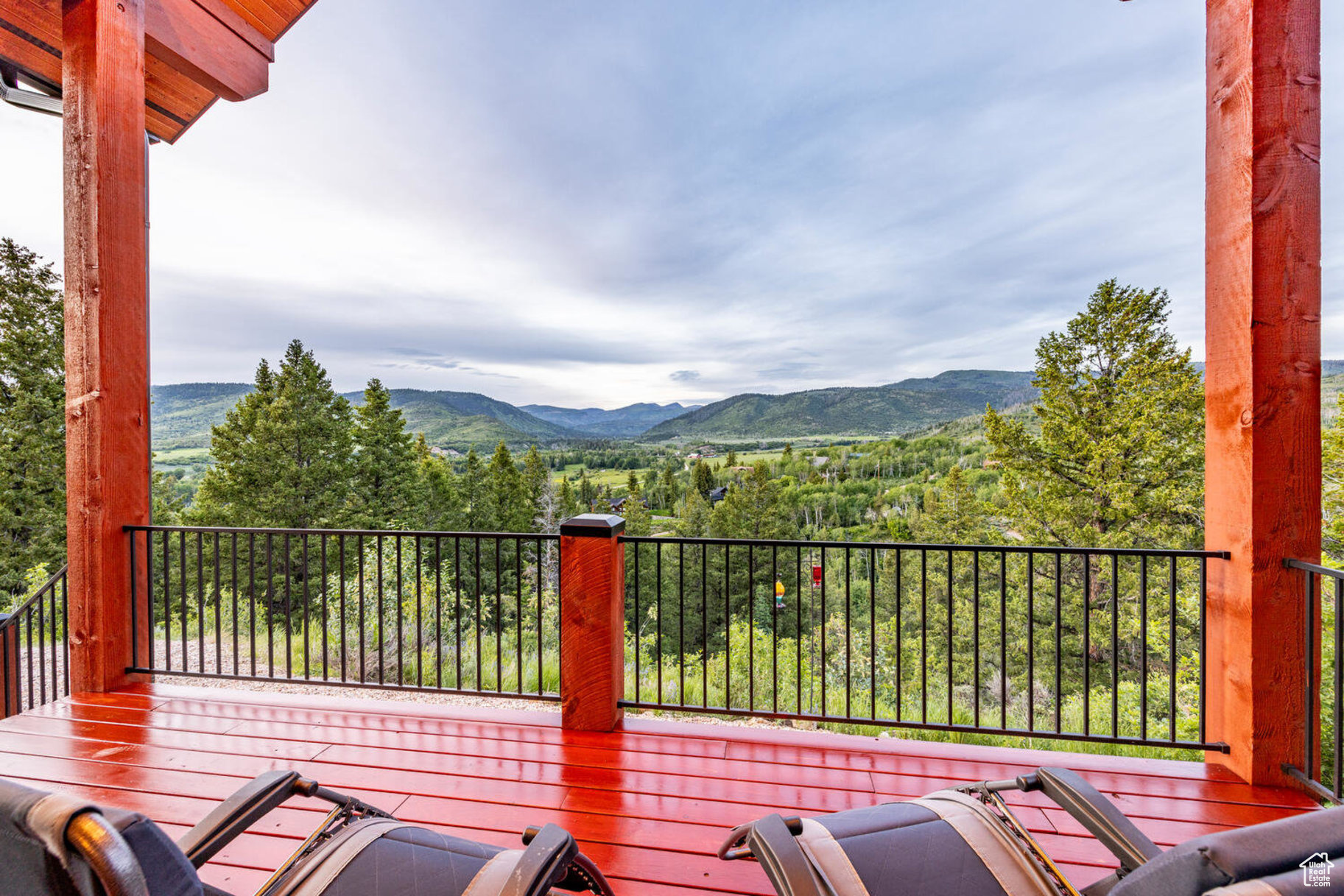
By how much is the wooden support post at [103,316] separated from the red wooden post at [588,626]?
7.63 feet

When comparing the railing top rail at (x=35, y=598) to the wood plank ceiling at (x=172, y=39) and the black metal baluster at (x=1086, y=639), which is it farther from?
the black metal baluster at (x=1086, y=639)

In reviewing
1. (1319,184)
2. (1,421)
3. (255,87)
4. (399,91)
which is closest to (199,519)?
Answer: (1,421)

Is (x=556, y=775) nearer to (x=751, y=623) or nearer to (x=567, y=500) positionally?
(x=751, y=623)

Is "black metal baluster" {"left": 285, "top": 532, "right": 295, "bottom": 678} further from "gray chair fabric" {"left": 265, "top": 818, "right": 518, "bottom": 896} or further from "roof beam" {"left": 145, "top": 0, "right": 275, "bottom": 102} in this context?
"roof beam" {"left": 145, "top": 0, "right": 275, "bottom": 102}

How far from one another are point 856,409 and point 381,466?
676 inches

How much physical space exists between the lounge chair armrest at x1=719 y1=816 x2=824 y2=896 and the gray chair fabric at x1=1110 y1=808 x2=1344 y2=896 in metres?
0.52

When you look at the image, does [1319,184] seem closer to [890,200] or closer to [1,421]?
[890,200]

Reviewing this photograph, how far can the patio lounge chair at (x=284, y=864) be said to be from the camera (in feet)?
1.98

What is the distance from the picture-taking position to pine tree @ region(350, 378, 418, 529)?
18672 mm

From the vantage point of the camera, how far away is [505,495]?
22516 millimetres

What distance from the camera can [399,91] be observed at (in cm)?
551

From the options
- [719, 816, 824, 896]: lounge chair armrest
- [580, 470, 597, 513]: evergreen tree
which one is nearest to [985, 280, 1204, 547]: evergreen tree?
[580, 470, 597, 513]: evergreen tree

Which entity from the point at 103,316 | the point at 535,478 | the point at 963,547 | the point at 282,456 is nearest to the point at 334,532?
the point at 103,316

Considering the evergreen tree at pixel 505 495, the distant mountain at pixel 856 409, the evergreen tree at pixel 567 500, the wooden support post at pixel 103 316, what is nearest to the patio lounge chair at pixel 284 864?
the wooden support post at pixel 103 316
